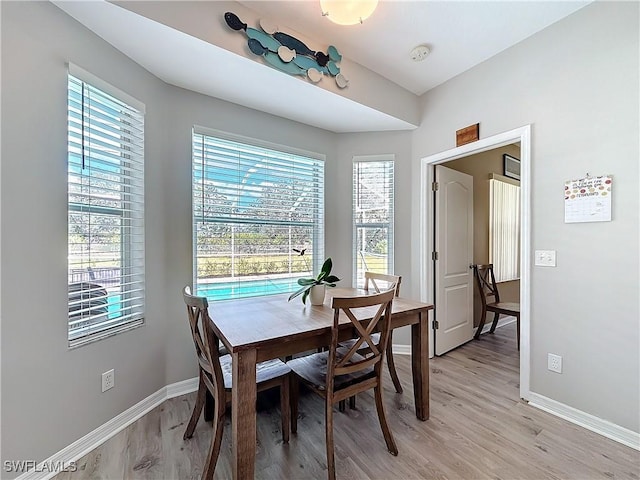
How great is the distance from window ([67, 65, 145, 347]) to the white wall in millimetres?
2899

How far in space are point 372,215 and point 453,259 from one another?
3.38ft

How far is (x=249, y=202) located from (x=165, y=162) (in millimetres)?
739

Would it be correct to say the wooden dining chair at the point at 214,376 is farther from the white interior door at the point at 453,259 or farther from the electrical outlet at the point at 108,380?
the white interior door at the point at 453,259

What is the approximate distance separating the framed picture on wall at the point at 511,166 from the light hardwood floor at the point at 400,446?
10.3 ft

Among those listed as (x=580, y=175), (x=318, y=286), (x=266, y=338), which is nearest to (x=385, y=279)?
(x=318, y=286)

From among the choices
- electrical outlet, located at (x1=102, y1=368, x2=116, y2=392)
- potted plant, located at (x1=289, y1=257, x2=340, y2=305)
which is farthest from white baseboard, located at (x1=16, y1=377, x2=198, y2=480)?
potted plant, located at (x1=289, y1=257, x2=340, y2=305)

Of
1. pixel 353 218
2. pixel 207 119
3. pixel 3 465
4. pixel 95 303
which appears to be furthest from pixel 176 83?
pixel 3 465

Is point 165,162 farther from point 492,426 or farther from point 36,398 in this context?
point 492,426

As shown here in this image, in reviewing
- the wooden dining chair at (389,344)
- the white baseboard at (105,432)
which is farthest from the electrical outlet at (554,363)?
the white baseboard at (105,432)

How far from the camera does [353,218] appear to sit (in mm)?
3178

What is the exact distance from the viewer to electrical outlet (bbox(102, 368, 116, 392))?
1752 millimetres

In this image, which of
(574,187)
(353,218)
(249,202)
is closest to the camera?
(574,187)

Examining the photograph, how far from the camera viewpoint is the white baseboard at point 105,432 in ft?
4.72

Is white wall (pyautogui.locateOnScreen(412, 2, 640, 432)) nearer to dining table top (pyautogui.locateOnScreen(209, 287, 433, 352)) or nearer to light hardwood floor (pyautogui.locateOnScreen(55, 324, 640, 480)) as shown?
light hardwood floor (pyautogui.locateOnScreen(55, 324, 640, 480))
